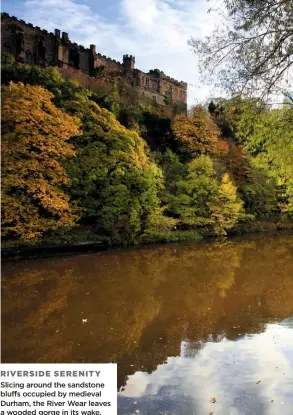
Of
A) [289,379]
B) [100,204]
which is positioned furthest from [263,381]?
[100,204]

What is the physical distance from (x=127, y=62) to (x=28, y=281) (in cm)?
4098

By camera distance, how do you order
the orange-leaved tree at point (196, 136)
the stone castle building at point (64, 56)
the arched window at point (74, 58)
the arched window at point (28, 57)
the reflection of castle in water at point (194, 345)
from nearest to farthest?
1. the reflection of castle in water at point (194, 345)
2. the orange-leaved tree at point (196, 136)
3. the stone castle building at point (64, 56)
4. the arched window at point (28, 57)
5. the arched window at point (74, 58)

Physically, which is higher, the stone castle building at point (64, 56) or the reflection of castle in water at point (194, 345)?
the stone castle building at point (64, 56)

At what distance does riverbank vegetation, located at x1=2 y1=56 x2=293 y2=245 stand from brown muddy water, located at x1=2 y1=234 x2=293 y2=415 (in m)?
3.52

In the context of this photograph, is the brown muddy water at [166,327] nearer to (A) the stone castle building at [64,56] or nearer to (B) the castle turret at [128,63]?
(A) the stone castle building at [64,56]

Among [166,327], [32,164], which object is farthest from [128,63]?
[166,327]

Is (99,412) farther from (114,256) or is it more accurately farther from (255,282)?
(114,256)

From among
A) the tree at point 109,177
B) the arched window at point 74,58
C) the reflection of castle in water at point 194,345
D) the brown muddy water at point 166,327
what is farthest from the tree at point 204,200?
the arched window at point 74,58

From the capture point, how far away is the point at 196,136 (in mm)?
32844

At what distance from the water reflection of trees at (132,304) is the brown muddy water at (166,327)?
31 mm

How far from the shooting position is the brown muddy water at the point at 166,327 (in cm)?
666

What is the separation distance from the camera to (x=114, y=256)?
20.5 meters

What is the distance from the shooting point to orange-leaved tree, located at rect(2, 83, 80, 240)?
1838 cm

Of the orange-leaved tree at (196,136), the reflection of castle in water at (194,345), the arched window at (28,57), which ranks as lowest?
the reflection of castle in water at (194,345)
